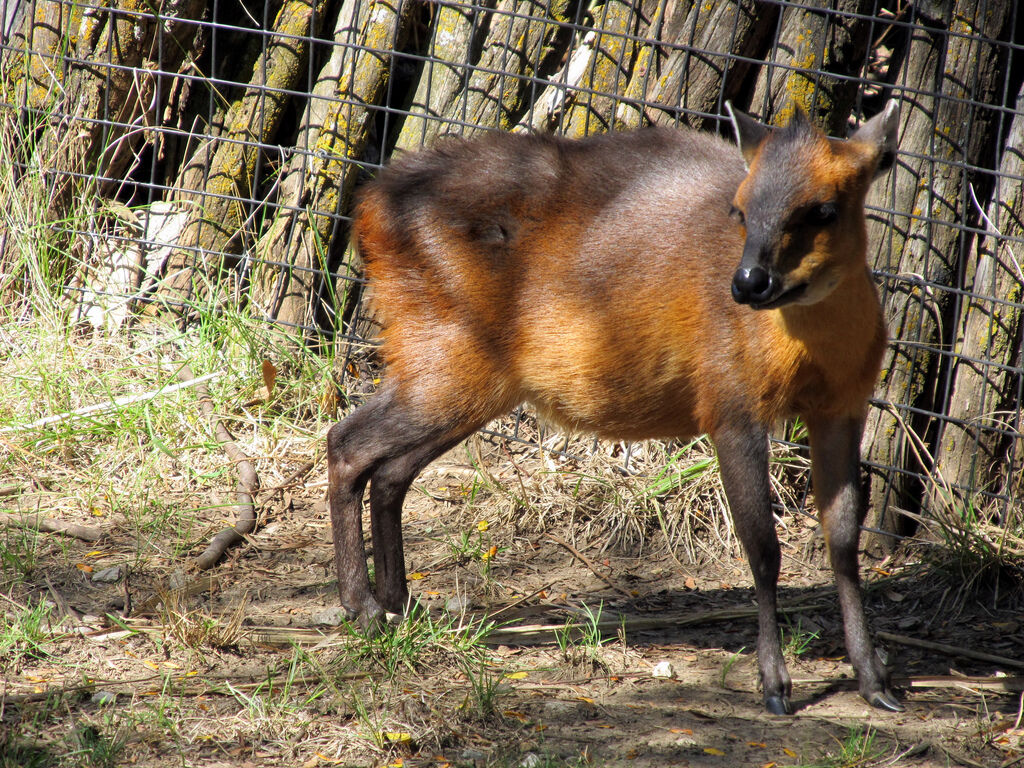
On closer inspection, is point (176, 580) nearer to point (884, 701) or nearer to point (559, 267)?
point (559, 267)

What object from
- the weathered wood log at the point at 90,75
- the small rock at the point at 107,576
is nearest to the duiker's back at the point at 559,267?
the small rock at the point at 107,576

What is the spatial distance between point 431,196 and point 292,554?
Answer: 168cm

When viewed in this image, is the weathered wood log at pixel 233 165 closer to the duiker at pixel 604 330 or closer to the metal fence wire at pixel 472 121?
the metal fence wire at pixel 472 121

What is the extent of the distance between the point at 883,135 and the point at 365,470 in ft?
6.89

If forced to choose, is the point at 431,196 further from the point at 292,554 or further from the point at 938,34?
the point at 938,34

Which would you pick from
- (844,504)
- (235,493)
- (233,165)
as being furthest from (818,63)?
(235,493)

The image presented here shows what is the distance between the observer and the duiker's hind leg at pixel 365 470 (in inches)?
152

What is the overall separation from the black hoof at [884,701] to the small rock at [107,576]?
283 centimetres

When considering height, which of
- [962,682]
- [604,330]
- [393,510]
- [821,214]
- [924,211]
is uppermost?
[924,211]

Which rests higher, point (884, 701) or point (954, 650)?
point (954, 650)

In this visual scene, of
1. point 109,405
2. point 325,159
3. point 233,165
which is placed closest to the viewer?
point 109,405

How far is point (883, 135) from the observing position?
10.6ft

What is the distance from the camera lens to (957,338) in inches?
177

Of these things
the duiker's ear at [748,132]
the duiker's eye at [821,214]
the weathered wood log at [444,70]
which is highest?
the weathered wood log at [444,70]
